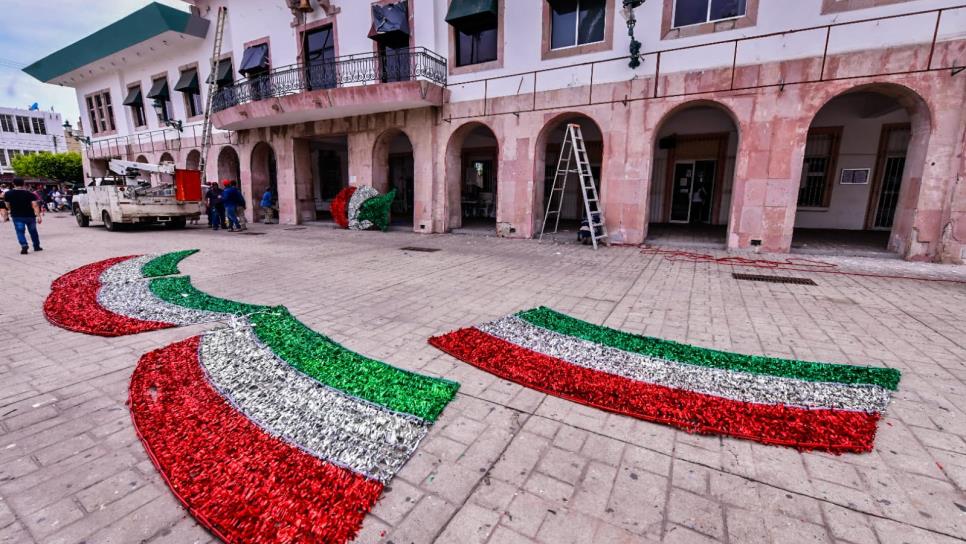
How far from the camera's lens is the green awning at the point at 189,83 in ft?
64.1

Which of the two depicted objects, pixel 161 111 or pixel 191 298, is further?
pixel 161 111

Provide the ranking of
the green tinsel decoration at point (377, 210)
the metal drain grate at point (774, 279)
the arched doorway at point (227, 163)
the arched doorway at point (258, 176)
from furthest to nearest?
the arched doorway at point (227, 163), the arched doorway at point (258, 176), the green tinsel decoration at point (377, 210), the metal drain grate at point (774, 279)

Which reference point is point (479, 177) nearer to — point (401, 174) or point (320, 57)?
point (401, 174)

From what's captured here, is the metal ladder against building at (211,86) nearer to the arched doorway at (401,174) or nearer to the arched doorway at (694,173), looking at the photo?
the arched doorway at (401,174)

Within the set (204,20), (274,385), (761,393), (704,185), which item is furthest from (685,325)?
(204,20)

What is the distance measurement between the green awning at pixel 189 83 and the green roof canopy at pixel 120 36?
1798 millimetres

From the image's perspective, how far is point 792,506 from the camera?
2.01 metres

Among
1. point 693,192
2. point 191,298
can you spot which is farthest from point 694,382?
point 693,192

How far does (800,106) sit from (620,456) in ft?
34.2

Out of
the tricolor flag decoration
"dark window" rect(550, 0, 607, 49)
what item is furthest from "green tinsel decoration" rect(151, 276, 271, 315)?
"dark window" rect(550, 0, 607, 49)

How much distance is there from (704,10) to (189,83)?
22.2m

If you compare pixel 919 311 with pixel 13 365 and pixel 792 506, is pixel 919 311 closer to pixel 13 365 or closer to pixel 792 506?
pixel 792 506

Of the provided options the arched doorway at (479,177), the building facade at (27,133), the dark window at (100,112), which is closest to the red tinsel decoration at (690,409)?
the arched doorway at (479,177)

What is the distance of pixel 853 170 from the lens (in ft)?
44.2
